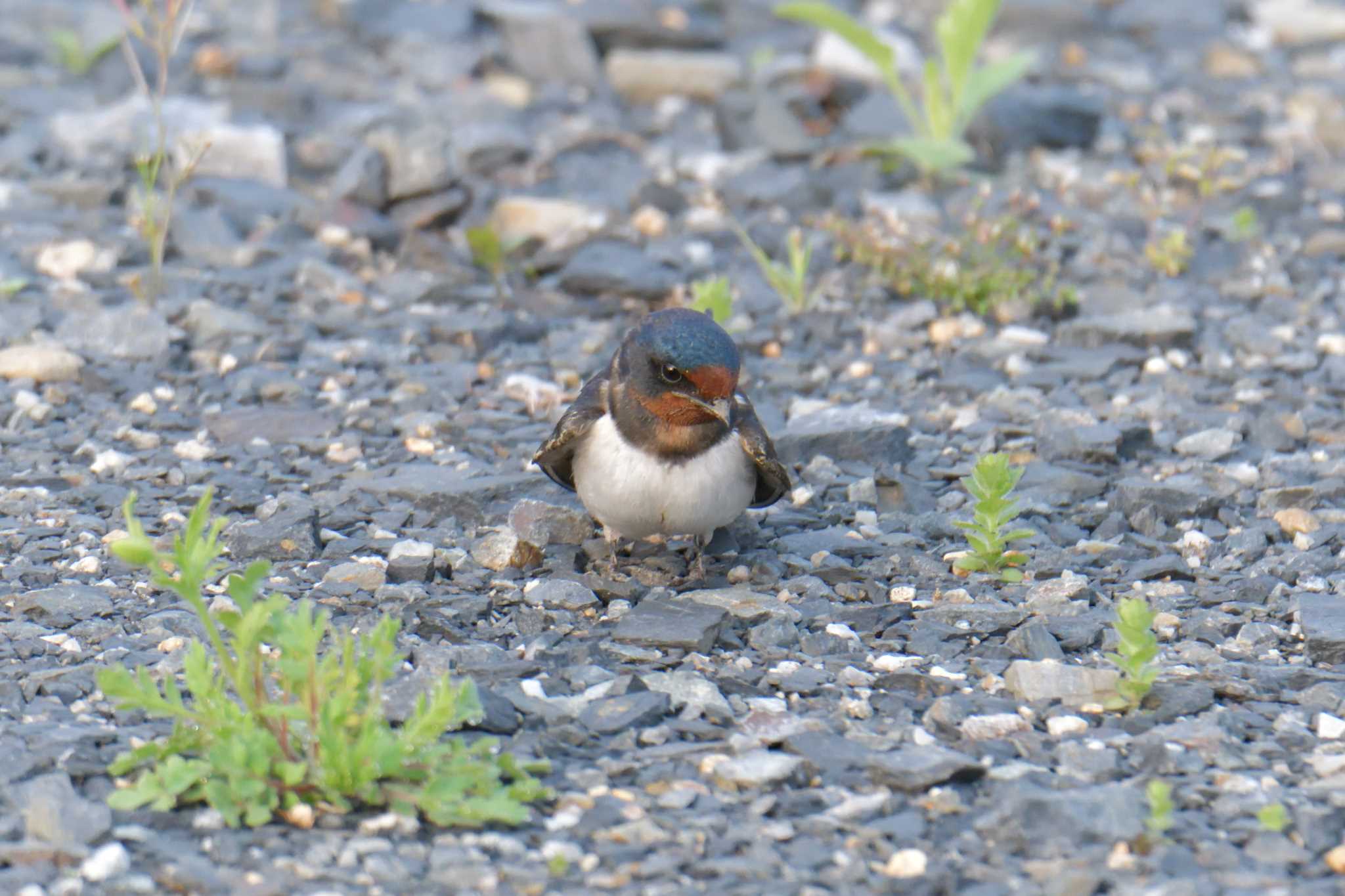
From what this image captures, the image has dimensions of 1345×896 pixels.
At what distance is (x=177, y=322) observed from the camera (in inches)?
285

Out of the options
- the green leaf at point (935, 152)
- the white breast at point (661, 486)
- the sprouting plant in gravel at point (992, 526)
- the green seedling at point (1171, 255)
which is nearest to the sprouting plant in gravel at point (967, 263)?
the green seedling at point (1171, 255)

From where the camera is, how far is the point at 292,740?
154 inches

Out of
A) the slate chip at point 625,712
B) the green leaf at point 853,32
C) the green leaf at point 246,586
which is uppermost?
the green leaf at point 853,32

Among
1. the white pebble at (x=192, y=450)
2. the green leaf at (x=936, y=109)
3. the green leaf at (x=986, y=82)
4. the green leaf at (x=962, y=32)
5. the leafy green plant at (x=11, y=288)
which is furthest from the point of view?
the green leaf at (x=986, y=82)

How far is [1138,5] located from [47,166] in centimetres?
713

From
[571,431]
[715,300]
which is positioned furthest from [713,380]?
[715,300]

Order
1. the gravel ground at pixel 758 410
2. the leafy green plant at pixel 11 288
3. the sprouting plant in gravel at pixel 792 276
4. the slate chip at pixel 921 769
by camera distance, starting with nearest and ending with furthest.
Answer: the gravel ground at pixel 758 410 < the slate chip at pixel 921 769 < the leafy green plant at pixel 11 288 < the sprouting plant in gravel at pixel 792 276

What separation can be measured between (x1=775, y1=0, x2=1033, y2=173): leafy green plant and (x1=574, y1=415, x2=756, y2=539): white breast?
3683 mm

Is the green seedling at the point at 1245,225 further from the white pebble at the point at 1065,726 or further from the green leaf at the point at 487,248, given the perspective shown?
the white pebble at the point at 1065,726

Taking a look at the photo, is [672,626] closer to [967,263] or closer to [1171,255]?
[967,263]

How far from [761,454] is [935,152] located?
3.71 metres

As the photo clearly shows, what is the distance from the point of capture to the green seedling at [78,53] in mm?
10148

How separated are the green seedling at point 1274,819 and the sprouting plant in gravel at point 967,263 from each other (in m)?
3.93

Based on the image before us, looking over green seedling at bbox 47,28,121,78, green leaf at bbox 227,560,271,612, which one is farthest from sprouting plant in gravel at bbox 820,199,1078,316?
green seedling at bbox 47,28,121,78
